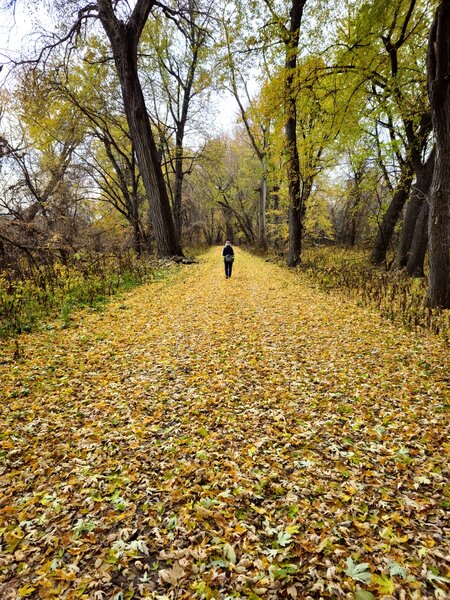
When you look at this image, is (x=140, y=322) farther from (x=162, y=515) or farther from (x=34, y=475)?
(x=162, y=515)

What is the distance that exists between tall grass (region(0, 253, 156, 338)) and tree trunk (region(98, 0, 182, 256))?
9.76 feet

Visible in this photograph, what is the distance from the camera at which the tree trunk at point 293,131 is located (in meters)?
9.93

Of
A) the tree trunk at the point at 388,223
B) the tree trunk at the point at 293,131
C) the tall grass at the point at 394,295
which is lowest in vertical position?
the tall grass at the point at 394,295

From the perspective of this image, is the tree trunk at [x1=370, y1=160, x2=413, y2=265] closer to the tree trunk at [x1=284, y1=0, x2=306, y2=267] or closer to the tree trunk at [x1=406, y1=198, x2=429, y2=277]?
the tree trunk at [x1=406, y1=198, x2=429, y2=277]

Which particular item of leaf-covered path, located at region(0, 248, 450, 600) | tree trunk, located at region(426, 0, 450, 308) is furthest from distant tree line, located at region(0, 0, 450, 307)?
leaf-covered path, located at region(0, 248, 450, 600)

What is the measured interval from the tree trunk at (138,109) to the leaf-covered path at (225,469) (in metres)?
9.30

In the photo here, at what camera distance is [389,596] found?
1.86m

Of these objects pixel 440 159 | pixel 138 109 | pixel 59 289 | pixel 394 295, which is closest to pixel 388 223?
pixel 394 295

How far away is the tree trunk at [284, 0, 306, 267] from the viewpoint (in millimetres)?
9925

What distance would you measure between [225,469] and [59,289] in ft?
24.6

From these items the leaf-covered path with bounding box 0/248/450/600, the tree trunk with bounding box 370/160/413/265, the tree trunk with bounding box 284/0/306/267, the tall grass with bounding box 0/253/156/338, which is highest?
the tree trunk with bounding box 284/0/306/267

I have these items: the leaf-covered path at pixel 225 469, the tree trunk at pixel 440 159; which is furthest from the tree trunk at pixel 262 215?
the leaf-covered path at pixel 225 469

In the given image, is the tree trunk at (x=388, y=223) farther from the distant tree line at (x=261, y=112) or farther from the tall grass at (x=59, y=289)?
the tall grass at (x=59, y=289)

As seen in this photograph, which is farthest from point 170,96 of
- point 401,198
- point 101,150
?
point 401,198
